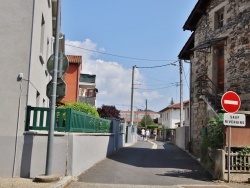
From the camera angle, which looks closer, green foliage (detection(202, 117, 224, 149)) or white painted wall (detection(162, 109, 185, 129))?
green foliage (detection(202, 117, 224, 149))

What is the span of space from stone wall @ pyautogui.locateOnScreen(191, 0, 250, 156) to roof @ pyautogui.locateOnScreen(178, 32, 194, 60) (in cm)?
158

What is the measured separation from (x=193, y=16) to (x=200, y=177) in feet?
36.4

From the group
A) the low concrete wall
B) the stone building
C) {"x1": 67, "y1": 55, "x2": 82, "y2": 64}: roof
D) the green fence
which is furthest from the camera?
{"x1": 67, "y1": 55, "x2": 82, "y2": 64}: roof

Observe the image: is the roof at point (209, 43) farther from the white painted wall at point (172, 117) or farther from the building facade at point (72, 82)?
the white painted wall at point (172, 117)

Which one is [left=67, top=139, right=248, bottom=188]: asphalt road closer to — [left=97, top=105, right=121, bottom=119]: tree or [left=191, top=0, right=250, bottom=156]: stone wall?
[left=191, top=0, right=250, bottom=156]: stone wall

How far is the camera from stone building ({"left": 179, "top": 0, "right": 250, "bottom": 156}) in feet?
50.1

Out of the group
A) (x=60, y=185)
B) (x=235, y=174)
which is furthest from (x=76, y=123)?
(x=235, y=174)

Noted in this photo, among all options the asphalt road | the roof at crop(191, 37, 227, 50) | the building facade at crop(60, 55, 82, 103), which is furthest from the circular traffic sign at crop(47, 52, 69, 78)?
the building facade at crop(60, 55, 82, 103)

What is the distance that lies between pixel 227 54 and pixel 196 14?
4523 millimetres

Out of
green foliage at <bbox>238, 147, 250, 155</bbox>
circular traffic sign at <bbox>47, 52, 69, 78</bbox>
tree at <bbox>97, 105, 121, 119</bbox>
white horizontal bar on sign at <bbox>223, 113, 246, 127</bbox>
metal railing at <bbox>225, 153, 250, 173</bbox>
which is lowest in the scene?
metal railing at <bbox>225, 153, 250, 173</bbox>

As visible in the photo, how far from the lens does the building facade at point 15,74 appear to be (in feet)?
32.5

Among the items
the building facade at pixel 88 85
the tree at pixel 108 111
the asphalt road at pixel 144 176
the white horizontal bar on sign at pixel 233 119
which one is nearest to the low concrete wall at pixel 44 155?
the asphalt road at pixel 144 176

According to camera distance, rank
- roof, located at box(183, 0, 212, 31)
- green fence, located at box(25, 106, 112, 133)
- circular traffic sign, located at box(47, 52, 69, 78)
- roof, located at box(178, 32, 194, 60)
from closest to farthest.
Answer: circular traffic sign, located at box(47, 52, 69, 78)
green fence, located at box(25, 106, 112, 133)
roof, located at box(183, 0, 212, 31)
roof, located at box(178, 32, 194, 60)

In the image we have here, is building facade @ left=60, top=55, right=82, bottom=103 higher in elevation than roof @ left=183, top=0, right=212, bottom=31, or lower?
lower
